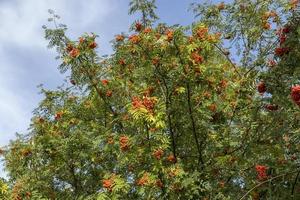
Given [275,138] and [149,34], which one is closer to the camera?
[275,138]

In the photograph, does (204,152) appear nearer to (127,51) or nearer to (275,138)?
(275,138)

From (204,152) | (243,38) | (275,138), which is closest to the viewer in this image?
(275,138)

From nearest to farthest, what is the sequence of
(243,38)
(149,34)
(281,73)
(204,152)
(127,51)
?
(281,73) < (149,34) < (204,152) < (127,51) < (243,38)

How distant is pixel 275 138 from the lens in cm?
948

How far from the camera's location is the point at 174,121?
10.8 metres

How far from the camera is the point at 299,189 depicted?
330 inches

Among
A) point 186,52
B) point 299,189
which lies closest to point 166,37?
point 186,52

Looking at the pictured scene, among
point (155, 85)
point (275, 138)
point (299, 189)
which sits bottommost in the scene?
point (299, 189)

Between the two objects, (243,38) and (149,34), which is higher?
(243,38)

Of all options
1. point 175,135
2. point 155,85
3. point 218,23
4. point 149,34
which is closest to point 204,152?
point 175,135

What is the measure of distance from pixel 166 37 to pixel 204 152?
9.98 feet

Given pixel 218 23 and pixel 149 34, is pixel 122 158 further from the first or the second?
pixel 218 23

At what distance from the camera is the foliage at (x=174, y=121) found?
28.6 feet

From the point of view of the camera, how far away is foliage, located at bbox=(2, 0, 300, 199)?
8.72 m
